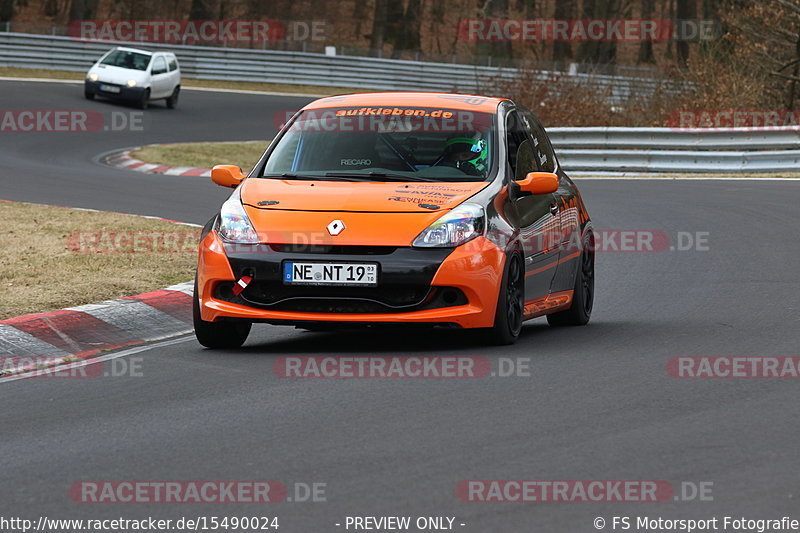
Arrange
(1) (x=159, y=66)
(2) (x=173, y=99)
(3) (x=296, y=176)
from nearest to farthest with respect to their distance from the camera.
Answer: (3) (x=296, y=176) → (1) (x=159, y=66) → (2) (x=173, y=99)

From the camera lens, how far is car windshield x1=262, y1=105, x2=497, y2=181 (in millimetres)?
9500

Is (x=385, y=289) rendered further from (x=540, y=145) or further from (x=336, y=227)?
(x=540, y=145)

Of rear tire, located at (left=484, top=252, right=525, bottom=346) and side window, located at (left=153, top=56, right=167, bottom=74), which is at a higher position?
rear tire, located at (left=484, top=252, right=525, bottom=346)

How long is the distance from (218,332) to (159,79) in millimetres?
29833

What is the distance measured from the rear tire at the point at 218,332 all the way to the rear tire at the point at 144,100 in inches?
1131

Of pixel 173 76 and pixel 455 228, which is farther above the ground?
pixel 455 228

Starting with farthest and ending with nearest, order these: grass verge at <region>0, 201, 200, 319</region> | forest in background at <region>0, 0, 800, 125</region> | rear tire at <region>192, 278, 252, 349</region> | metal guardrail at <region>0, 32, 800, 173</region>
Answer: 1. forest in background at <region>0, 0, 800, 125</region>
2. metal guardrail at <region>0, 32, 800, 173</region>
3. grass verge at <region>0, 201, 200, 319</region>
4. rear tire at <region>192, 278, 252, 349</region>

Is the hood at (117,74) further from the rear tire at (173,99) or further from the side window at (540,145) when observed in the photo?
the side window at (540,145)

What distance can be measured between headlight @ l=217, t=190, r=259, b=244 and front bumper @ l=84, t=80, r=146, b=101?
93.7ft

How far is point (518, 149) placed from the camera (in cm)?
1003

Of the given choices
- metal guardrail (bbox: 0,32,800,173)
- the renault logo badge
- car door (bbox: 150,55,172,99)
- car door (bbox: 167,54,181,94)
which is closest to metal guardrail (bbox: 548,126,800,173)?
metal guardrail (bbox: 0,32,800,173)

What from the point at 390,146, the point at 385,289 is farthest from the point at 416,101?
the point at 385,289

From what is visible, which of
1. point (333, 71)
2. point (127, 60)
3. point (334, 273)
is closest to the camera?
point (334, 273)

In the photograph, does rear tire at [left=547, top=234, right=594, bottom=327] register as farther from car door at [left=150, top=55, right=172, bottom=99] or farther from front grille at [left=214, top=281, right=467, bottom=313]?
car door at [left=150, top=55, right=172, bottom=99]
